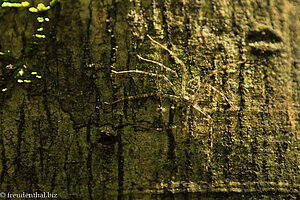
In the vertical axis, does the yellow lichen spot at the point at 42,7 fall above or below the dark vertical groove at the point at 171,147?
above

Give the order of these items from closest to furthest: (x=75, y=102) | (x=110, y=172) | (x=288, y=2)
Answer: (x=110, y=172) → (x=75, y=102) → (x=288, y=2)

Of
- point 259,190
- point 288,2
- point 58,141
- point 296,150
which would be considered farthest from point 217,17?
point 58,141

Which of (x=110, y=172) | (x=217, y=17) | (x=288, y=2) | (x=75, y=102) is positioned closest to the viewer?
(x=110, y=172)

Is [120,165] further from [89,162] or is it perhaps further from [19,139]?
[19,139]

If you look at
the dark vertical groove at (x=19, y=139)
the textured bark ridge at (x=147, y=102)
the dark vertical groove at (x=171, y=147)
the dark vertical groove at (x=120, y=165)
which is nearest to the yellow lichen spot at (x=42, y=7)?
the textured bark ridge at (x=147, y=102)

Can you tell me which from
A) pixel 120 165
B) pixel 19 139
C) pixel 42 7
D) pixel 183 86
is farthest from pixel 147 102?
pixel 42 7

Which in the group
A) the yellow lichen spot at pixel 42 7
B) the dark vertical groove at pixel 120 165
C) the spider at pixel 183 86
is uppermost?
the yellow lichen spot at pixel 42 7

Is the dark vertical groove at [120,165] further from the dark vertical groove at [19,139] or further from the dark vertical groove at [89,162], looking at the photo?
the dark vertical groove at [19,139]

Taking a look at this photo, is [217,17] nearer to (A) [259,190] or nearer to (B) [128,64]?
(B) [128,64]
